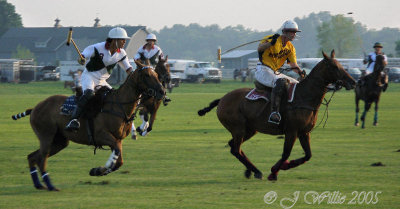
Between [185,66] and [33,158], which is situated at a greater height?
[33,158]

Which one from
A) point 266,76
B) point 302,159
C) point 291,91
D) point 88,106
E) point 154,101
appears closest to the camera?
point 88,106

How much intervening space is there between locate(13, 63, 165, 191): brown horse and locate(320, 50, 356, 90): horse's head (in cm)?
318

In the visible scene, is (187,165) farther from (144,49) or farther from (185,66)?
(185,66)

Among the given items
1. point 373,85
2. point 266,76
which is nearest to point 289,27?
point 266,76

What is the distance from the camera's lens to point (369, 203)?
36.9ft

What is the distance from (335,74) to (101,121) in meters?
4.32

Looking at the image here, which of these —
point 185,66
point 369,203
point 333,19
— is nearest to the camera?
point 369,203

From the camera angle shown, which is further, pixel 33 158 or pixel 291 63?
pixel 291 63

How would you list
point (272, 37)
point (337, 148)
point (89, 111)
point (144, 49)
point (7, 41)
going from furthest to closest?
point (7, 41)
point (144, 49)
point (337, 148)
point (272, 37)
point (89, 111)

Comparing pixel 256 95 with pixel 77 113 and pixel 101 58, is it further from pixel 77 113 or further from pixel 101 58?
pixel 77 113

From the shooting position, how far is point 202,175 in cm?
1444

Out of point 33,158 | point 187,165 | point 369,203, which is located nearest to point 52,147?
point 33,158

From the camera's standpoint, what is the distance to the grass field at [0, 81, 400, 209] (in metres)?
11.6

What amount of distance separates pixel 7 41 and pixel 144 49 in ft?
398
